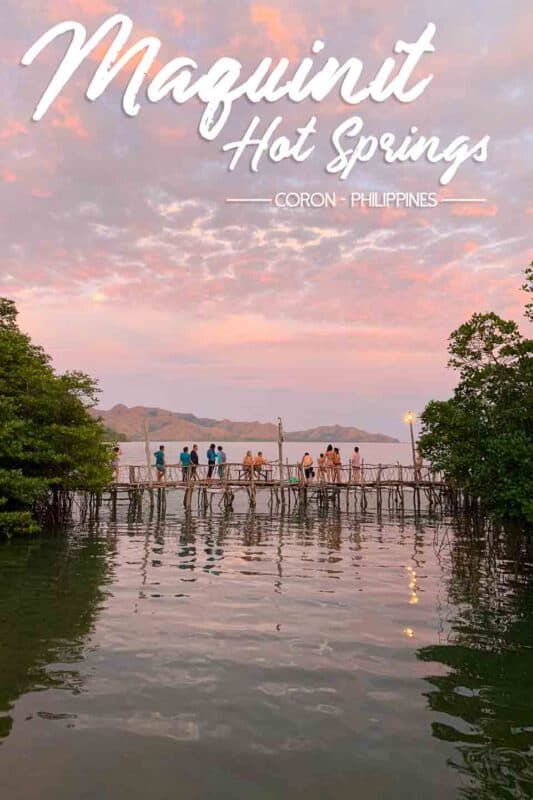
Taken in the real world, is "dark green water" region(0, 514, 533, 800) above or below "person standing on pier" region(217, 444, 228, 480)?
below

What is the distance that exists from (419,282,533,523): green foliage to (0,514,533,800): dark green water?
2.07m

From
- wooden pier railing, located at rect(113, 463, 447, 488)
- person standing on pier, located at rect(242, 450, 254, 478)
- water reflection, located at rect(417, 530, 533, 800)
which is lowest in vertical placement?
water reflection, located at rect(417, 530, 533, 800)

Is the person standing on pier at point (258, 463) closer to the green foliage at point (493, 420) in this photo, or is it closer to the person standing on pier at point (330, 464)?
the person standing on pier at point (330, 464)

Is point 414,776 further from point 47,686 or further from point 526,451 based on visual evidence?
point 526,451

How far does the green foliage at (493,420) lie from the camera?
13242 mm

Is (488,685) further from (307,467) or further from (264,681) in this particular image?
(307,467)

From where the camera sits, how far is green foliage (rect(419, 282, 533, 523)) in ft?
43.4

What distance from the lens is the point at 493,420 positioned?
1534 cm

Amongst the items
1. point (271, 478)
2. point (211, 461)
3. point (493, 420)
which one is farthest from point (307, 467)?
point (493, 420)

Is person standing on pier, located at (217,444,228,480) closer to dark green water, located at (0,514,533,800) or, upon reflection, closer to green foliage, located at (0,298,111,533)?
green foliage, located at (0,298,111,533)

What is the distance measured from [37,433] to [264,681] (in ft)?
51.2

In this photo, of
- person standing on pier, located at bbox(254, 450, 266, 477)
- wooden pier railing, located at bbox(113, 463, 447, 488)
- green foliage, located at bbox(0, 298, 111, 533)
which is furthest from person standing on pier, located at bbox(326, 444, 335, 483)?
green foliage, located at bbox(0, 298, 111, 533)

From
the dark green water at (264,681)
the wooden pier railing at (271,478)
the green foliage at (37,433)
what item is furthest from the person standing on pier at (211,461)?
the dark green water at (264,681)

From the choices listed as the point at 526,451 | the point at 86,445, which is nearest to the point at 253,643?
the point at 526,451
